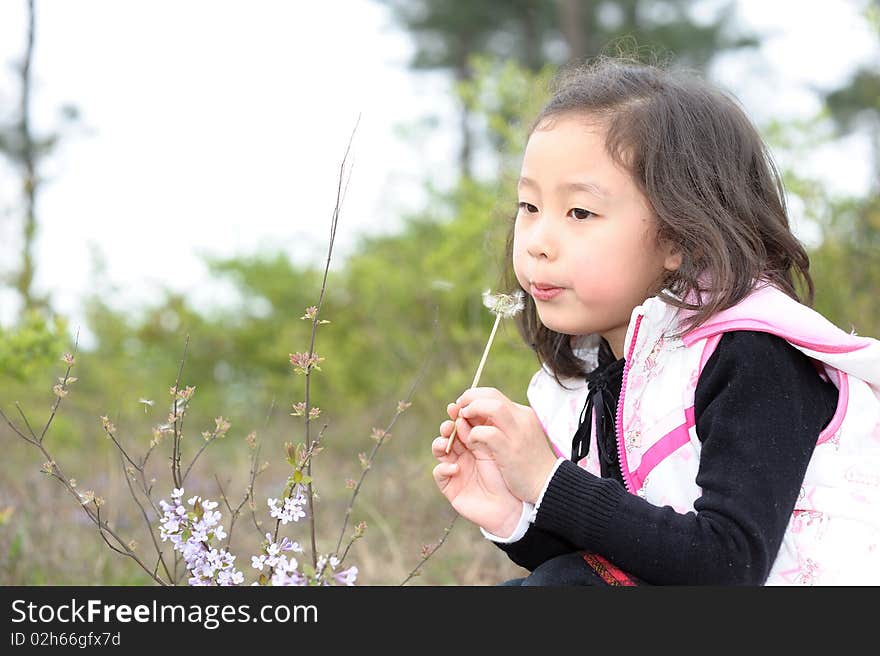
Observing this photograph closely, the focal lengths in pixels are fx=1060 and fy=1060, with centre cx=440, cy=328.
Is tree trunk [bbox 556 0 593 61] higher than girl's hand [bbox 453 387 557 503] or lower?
higher

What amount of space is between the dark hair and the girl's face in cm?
3

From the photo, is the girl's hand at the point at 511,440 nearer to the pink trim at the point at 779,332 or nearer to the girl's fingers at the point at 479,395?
the girl's fingers at the point at 479,395

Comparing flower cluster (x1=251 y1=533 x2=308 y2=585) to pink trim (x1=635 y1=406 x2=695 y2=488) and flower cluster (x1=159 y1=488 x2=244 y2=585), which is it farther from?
pink trim (x1=635 y1=406 x2=695 y2=488)

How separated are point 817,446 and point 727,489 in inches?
10.9

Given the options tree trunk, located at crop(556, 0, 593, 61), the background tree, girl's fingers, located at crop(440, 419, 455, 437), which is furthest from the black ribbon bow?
the background tree

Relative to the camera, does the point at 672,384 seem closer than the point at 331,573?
No

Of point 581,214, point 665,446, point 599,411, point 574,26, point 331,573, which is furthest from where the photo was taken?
point 574,26

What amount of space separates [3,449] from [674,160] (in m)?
5.21

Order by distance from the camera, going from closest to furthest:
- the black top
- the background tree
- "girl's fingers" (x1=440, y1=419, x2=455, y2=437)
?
1. the black top
2. "girl's fingers" (x1=440, y1=419, x2=455, y2=437)
3. the background tree

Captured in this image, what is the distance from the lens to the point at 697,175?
2.13 m

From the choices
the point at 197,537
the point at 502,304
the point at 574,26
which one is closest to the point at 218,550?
the point at 197,537

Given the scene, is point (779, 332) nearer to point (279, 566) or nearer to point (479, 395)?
point (479, 395)

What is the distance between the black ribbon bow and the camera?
218 centimetres

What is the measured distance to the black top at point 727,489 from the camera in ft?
5.84
